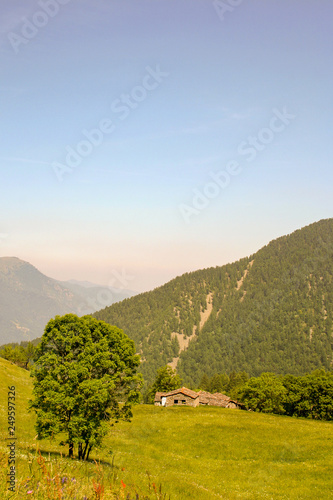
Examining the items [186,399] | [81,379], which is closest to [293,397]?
[186,399]

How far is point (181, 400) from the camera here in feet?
336

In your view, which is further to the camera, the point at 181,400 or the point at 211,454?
the point at 181,400

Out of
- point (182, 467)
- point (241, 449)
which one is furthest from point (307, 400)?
point (182, 467)

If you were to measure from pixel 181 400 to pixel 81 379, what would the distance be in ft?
268

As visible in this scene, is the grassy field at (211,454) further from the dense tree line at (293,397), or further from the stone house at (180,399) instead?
the dense tree line at (293,397)

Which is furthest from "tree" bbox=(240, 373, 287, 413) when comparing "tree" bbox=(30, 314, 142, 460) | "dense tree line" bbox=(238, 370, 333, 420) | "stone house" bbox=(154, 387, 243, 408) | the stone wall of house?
"tree" bbox=(30, 314, 142, 460)

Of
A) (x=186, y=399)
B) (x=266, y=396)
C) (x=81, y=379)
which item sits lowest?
(x=186, y=399)

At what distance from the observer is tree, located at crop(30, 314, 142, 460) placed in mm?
27453

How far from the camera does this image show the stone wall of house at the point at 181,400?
102 m

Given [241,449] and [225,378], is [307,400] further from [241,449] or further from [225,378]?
[225,378]

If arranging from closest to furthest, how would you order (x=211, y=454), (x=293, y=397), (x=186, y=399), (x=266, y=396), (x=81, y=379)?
(x=81, y=379) → (x=211, y=454) → (x=186, y=399) → (x=293, y=397) → (x=266, y=396)

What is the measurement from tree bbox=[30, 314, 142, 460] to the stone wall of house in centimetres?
7645

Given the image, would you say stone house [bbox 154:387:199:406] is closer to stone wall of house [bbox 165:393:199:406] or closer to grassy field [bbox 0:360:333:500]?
stone wall of house [bbox 165:393:199:406]

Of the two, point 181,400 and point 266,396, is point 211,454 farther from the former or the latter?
point 266,396
